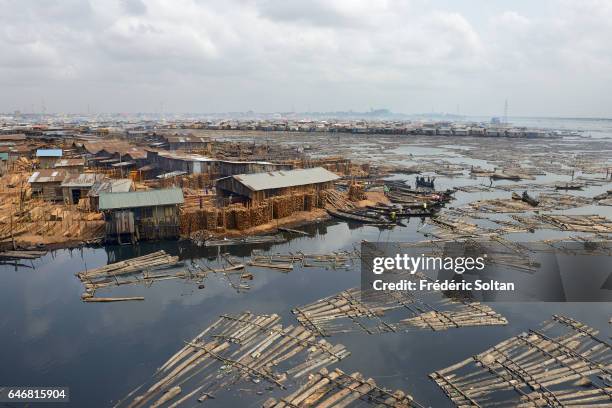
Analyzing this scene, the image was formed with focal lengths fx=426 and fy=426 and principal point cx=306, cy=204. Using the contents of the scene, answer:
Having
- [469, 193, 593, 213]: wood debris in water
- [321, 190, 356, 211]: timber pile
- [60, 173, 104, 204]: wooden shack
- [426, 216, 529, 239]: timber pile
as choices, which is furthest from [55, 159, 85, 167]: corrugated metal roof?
[469, 193, 593, 213]: wood debris in water

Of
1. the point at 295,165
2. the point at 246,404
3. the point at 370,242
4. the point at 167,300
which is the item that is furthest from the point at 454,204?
the point at 246,404

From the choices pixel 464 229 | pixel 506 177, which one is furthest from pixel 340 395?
pixel 506 177

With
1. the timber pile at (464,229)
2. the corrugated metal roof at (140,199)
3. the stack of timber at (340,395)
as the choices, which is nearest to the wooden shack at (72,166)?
the corrugated metal roof at (140,199)

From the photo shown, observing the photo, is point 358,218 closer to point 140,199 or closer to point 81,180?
point 140,199

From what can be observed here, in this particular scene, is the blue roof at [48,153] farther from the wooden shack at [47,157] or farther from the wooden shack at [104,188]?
the wooden shack at [104,188]

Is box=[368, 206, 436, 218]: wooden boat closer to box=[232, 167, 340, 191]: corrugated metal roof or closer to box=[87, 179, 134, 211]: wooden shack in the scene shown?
box=[232, 167, 340, 191]: corrugated metal roof
